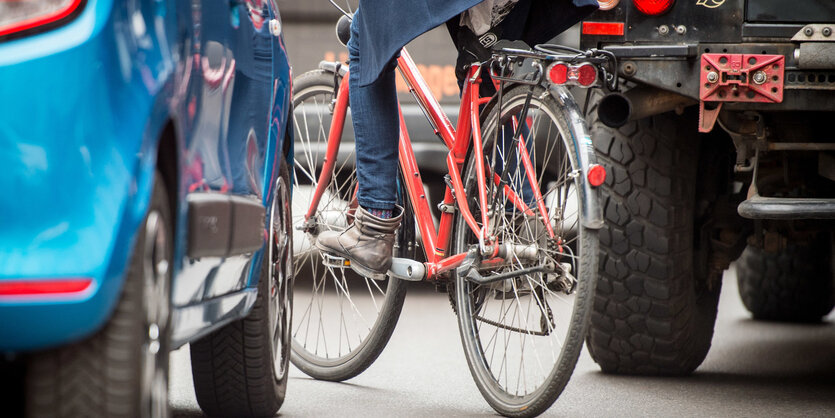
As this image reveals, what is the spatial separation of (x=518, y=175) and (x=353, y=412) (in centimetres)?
86

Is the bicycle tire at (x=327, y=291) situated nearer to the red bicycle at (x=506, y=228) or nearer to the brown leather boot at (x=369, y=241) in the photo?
the red bicycle at (x=506, y=228)

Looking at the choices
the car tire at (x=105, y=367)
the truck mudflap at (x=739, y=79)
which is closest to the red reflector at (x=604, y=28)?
the truck mudflap at (x=739, y=79)

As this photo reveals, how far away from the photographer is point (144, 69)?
190 centimetres

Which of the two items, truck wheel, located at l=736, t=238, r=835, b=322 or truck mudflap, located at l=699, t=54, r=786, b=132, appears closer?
truck mudflap, located at l=699, t=54, r=786, b=132

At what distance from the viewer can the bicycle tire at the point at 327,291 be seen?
162 inches

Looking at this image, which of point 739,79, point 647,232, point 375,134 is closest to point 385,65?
point 375,134

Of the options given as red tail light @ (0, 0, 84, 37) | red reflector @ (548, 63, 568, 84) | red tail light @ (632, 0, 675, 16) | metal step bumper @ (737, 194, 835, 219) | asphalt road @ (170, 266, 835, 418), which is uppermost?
red tail light @ (632, 0, 675, 16)

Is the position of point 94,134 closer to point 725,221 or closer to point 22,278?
point 22,278

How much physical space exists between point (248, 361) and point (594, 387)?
1333 mm

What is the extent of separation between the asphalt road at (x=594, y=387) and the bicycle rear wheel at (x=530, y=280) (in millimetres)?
181

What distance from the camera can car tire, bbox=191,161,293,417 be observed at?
3201mm

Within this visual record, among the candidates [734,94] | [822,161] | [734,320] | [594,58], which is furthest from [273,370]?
[734,320]

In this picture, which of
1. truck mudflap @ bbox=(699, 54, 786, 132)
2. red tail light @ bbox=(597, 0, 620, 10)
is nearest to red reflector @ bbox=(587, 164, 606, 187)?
truck mudflap @ bbox=(699, 54, 786, 132)

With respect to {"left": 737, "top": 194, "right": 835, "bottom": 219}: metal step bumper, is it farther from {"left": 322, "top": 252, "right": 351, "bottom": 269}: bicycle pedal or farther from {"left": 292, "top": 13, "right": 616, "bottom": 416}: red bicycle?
{"left": 322, "top": 252, "right": 351, "bottom": 269}: bicycle pedal
